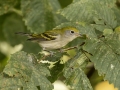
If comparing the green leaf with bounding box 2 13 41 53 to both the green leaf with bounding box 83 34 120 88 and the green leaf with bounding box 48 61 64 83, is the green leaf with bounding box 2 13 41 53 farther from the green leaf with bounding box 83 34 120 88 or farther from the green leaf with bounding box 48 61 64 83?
the green leaf with bounding box 83 34 120 88

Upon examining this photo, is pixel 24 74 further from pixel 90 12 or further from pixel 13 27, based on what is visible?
pixel 13 27

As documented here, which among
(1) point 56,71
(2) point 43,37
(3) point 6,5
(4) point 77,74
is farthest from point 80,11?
(3) point 6,5

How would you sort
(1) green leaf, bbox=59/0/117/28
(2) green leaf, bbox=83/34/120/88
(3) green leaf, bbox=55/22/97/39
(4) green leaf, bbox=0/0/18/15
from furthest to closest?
(4) green leaf, bbox=0/0/18/15 < (1) green leaf, bbox=59/0/117/28 < (3) green leaf, bbox=55/22/97/39 < (2) green leaf, bbox=83/34/120/88

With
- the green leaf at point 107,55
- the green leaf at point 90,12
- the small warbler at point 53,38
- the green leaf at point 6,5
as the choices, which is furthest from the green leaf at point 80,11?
the green leaf at point 6,5

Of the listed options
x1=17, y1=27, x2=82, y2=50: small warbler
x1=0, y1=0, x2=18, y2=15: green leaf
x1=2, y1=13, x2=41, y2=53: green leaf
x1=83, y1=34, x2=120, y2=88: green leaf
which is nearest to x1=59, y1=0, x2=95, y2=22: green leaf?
x1=83, y1=34, x2=120, y2=88: green leaf

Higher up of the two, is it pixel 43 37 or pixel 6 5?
pixel 6 5

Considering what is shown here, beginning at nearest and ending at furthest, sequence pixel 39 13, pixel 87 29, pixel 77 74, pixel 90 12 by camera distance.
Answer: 1. pixel 77 74
2. pixel 87 29
3. pixel 90 12
4. pixel 39 13

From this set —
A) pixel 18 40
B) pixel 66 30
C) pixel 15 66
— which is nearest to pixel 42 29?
pixel 66 30
